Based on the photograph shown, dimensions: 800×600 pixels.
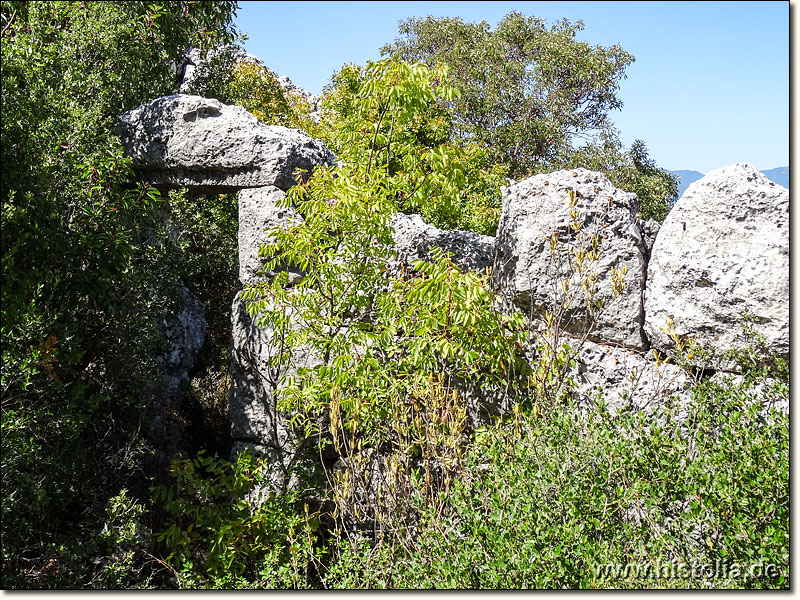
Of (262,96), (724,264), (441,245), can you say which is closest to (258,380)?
(441,245)

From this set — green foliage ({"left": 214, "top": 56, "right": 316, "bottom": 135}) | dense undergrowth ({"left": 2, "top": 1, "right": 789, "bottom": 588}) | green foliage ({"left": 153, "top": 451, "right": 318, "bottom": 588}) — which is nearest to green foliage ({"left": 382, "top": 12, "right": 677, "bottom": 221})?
green foliage ({"left": 214, "top": 56, "right": 316, "bottom": 135})

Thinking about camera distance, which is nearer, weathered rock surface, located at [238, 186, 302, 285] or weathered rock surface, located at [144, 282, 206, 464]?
weathered rock surface, located at [238, 186, 302, 285]

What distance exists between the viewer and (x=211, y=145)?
6.09 metres

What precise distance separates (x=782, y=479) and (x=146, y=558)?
429 centimetres

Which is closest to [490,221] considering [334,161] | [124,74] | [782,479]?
[334,161]

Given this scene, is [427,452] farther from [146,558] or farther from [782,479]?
[146,558]

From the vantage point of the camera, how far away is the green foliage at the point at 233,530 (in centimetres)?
483

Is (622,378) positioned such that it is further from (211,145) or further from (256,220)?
(211,145)

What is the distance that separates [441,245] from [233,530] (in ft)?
8.43

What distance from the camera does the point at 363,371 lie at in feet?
16.0

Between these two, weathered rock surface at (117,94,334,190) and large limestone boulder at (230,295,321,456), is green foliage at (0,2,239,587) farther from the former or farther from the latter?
large limestone boulder at (230,295,321,456)

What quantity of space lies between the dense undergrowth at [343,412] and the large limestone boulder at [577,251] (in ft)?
0.35

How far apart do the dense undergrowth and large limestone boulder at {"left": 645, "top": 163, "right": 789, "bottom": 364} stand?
32 centimetres

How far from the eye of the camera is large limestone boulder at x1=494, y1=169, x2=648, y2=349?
16.4 feet
